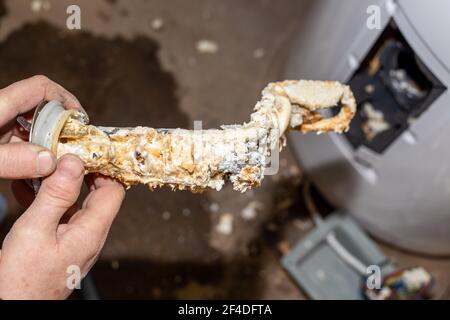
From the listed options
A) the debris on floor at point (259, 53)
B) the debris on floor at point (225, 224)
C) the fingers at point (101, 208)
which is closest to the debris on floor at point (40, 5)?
the debris on floor at point (259, 53)

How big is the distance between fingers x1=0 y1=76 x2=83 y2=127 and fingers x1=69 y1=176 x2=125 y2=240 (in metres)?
0.14

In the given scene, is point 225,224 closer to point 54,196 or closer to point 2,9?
point 54,196

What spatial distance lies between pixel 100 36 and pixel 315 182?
788 mm

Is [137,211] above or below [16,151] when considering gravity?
above

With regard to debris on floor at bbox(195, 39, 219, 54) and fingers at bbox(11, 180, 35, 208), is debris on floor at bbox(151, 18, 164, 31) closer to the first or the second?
debris on floor at bbox(195, 39, 219, 54)

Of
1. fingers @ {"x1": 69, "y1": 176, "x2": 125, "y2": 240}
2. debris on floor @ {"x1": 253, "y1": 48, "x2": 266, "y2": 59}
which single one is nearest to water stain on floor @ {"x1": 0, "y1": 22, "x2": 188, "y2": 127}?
debris on floor @ {"x1": 253, "y1": 48, "x2": 266, "y2": 59}

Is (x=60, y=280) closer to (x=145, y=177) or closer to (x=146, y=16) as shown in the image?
(x=145, y=177)

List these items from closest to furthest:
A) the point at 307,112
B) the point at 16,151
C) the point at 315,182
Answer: the point at 16,151, the point at 307,112, the point at 315,182

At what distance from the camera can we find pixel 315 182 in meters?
1.40

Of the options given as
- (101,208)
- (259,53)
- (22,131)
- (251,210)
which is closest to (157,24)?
(259,53)

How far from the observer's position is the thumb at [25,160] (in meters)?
0.69

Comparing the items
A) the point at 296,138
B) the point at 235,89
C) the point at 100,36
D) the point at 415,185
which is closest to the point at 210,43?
the point at 235,89

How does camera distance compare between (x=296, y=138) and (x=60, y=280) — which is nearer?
(x=60, y=280)

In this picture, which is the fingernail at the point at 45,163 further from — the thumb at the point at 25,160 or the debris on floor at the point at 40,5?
the debris on floor at the point at 40,5
